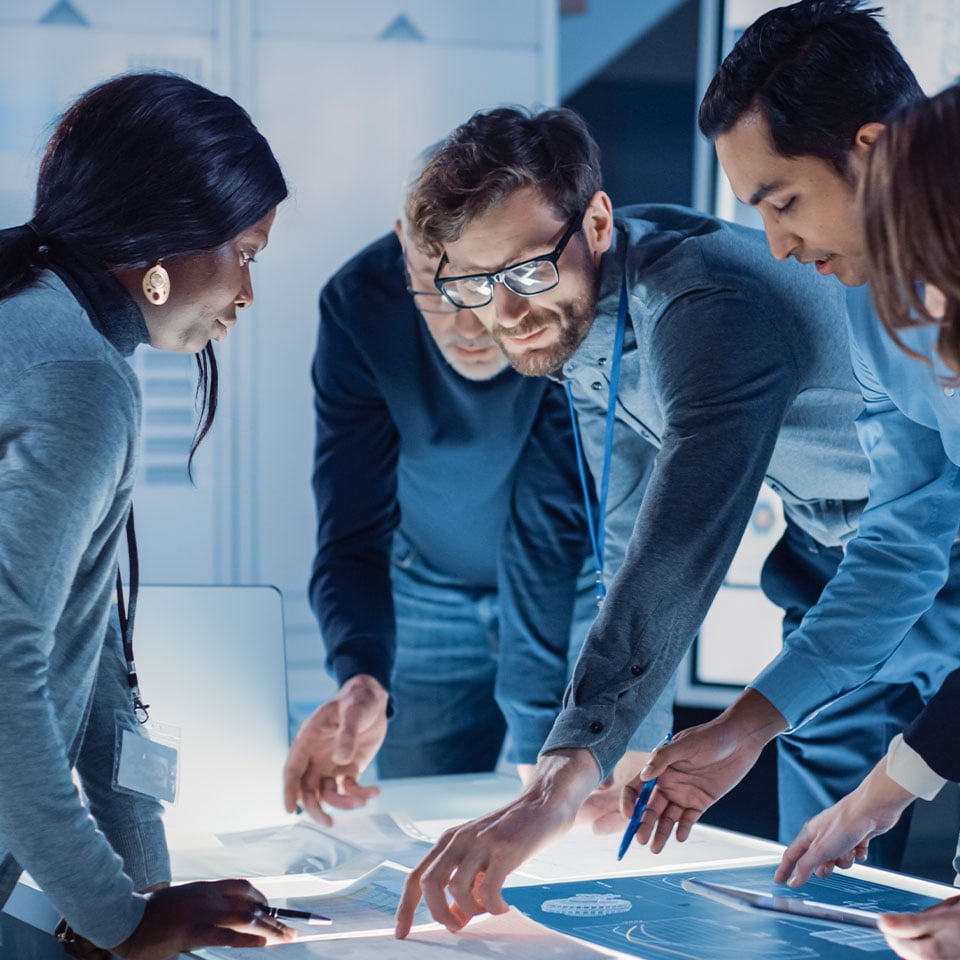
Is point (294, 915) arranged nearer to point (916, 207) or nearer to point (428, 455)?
point (916, 207)

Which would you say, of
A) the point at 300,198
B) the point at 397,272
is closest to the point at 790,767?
the point at 397,272

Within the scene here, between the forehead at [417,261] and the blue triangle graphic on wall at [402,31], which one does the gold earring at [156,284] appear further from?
the blue triangle graphic on wall at [402,31]

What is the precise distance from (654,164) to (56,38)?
167cm

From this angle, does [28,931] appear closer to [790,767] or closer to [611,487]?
[611,487]

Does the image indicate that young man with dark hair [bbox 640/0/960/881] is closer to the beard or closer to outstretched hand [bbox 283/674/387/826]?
the beard

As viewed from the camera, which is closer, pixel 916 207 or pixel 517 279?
pixel 916 207

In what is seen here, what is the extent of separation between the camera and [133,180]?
114cm

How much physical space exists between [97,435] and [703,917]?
2.27 ft

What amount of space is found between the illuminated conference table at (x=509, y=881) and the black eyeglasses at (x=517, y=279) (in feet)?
2.16

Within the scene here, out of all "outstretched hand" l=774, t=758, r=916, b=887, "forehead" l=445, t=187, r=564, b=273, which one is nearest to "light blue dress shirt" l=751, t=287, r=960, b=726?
"outstretched hand" l=774, t=758, r=916, b=887

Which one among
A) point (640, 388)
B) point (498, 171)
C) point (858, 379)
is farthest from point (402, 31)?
point (858, 379)

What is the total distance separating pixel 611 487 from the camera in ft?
6.10

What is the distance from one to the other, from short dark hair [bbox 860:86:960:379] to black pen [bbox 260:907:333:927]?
710 mm

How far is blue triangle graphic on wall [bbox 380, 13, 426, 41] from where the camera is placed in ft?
11.2
